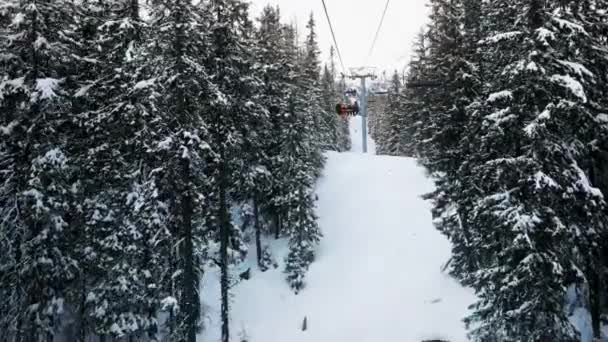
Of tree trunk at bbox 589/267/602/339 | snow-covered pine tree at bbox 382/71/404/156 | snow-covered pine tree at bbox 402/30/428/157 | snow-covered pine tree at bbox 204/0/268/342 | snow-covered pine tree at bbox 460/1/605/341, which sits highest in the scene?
snow-covered pine tree at bbox 382/71/404/156

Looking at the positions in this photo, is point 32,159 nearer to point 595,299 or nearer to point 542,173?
point 542,173

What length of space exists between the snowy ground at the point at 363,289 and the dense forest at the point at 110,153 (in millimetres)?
6116

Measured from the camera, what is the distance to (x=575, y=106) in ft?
36.2

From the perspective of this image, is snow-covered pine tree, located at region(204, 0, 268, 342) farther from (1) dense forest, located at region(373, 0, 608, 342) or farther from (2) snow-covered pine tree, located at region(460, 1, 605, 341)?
(2) snow-covered pine tree, located at region(460, 1, 605, 341)

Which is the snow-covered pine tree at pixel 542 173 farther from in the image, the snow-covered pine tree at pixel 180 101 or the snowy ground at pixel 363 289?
the snowy ground at pixel 363 289

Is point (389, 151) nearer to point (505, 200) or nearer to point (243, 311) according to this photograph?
point (243, 311)

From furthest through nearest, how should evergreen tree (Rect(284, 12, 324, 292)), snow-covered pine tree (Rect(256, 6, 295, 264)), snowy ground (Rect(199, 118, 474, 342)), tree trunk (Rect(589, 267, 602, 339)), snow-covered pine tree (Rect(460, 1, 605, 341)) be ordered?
1. snow-covered pine tree (Rect(256, 6, 295, 264))
2. evergreen tree (Rect(284, 12, 324, 292))
3. snowy ground (Rect(199, 118, 474, 342))
4. tree trunk (Rect(589, 267, 602, 339))
5. snow-covered pine tree (Rect(460, 1, 605, 341))

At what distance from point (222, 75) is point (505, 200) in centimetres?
1265

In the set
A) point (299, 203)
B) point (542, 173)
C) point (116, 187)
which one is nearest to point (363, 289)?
point (299, 203)

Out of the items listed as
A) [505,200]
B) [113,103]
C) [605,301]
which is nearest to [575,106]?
[505,200]

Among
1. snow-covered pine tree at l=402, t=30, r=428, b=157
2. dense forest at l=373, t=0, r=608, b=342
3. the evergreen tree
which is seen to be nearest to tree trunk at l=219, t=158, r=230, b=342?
the evergreen tree

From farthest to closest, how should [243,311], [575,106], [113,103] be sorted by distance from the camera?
1. [243,311]
2. [113,103]
3. [575,106]

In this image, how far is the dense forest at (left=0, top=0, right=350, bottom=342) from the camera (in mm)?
14047

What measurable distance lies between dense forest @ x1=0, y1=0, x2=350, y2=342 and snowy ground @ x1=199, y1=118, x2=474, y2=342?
6116 mm
